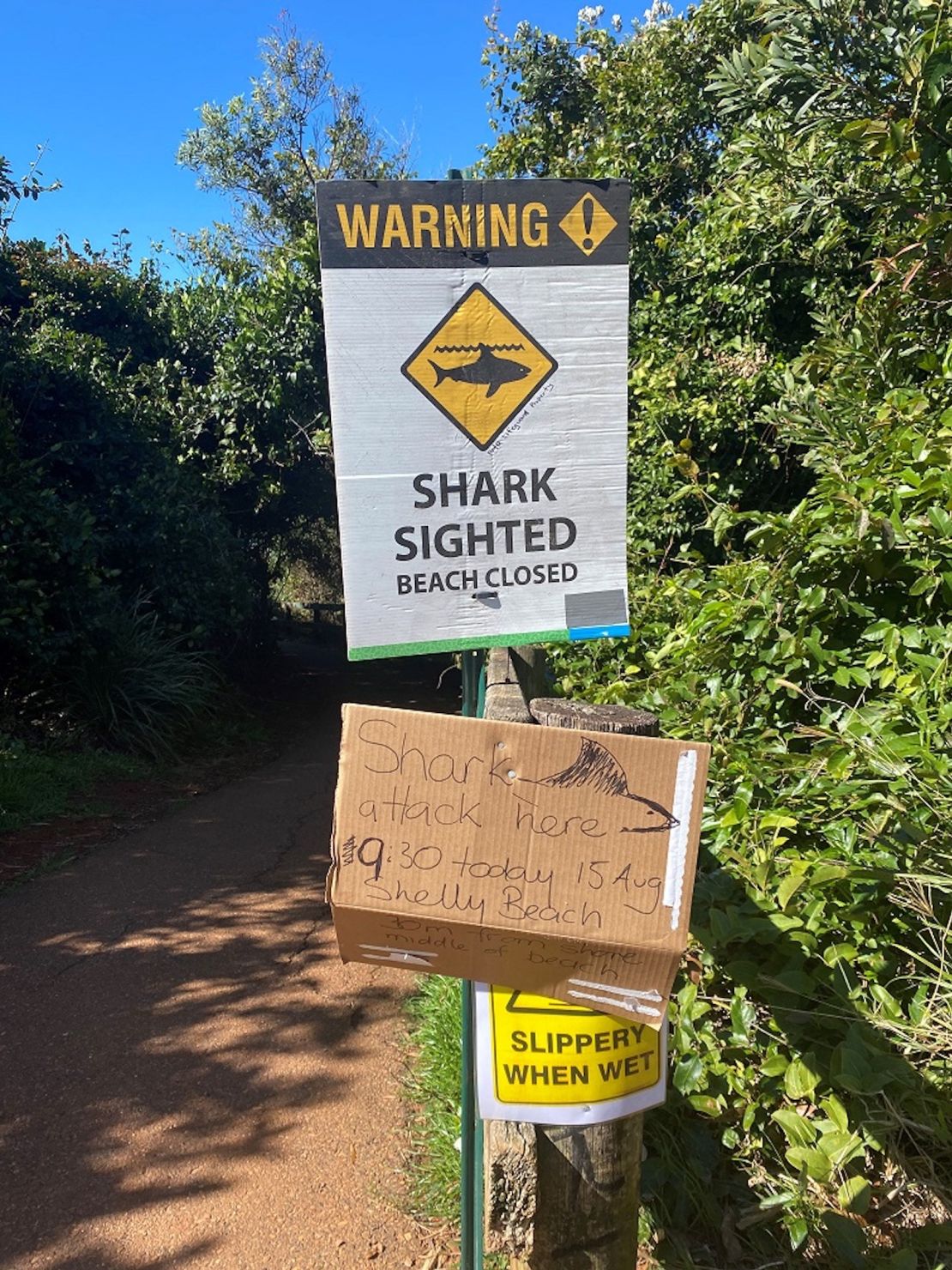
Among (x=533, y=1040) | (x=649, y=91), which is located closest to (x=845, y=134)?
(x=533, y=1040)

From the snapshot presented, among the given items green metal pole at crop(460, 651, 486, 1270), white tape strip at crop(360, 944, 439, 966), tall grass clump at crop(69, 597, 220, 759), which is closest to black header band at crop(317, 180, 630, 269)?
green metal pole at crop(460, 651, 486, 1270)

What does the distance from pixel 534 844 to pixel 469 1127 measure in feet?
2.49

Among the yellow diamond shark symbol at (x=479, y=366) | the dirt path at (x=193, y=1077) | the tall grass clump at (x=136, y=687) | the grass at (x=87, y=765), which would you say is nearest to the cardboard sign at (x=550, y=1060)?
the yellow diamond shark symbol at (x=479, y=366)

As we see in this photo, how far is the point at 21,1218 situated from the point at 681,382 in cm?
541

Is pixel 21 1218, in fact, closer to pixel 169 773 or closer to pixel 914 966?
pixel 914 966

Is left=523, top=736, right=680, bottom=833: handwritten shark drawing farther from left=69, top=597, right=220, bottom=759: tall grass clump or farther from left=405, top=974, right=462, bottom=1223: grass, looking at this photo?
left=69, top=597, right=220, bottom=759: tall grass clump

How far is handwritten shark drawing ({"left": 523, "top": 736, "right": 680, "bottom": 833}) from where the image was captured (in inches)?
58.0

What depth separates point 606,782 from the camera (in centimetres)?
148

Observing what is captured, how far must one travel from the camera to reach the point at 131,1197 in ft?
8.71

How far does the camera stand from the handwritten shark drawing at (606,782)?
147 centimetres

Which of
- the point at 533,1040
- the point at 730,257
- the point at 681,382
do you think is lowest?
the point at 533,1040

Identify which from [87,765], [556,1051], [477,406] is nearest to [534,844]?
[556,1051]

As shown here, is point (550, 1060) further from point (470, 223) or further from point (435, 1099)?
point (435, 1099)

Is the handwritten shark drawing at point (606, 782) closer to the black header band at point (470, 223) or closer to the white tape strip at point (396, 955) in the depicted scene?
the white tape strip at point (396, 955)
